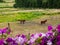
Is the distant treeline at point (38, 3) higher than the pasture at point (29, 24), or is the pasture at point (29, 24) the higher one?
the pasture at point (29, 24)

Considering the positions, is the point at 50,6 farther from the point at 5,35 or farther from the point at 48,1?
the point at 5,35

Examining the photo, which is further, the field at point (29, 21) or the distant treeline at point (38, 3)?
the distant treeline at point (38, 3)

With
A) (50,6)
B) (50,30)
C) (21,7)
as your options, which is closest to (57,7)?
(50,6)

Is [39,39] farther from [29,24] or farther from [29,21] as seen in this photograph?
[29,21]

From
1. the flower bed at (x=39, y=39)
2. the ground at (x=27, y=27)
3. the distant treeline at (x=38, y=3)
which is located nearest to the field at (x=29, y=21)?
the ground at (x=27, y=27)

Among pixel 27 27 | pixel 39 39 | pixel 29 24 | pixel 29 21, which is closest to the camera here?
pixel 39 39

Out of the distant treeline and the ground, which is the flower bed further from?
the distant treeline

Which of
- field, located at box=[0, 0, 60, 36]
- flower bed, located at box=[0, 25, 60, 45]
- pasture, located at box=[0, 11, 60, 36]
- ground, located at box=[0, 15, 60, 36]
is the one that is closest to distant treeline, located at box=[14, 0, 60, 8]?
field, located at box=[0, 0, 60, 36]

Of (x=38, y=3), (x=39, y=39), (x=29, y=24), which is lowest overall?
(x=38, y=3)

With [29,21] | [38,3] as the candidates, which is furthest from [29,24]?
[38,3]

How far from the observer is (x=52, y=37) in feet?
9.53

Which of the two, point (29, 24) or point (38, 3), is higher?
point (29, 24)

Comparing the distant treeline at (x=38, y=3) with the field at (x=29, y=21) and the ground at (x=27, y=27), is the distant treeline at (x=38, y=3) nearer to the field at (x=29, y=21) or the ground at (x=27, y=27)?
the field at (x=29, y=21)

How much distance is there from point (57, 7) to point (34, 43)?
102 ft
